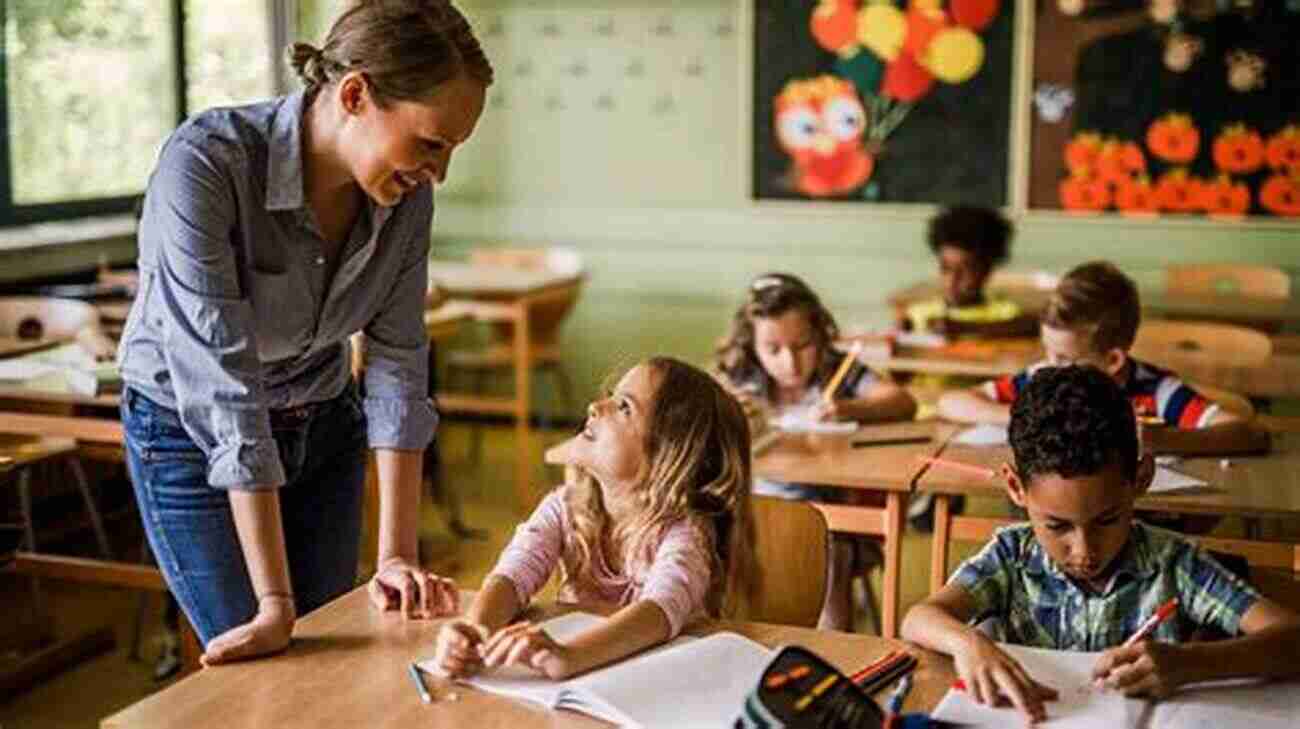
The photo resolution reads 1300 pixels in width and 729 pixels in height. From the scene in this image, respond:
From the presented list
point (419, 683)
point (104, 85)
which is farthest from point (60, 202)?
point (419, 683)

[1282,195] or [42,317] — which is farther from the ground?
[1282,195]

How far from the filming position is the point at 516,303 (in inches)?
205

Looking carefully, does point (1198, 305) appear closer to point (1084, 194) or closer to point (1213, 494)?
point (1084, 194)

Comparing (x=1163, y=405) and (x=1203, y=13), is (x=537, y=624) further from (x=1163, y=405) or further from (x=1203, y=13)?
(x=1203, y=13)

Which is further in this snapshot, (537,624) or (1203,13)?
(1203,13)

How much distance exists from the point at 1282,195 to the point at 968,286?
143 cm

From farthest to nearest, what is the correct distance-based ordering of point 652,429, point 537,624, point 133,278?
point 133,278 → point 652,429 → point 537,624

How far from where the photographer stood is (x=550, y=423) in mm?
6242

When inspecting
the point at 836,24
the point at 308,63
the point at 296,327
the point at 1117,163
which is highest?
the point at 836,24

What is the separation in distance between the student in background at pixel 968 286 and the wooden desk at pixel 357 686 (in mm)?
2679

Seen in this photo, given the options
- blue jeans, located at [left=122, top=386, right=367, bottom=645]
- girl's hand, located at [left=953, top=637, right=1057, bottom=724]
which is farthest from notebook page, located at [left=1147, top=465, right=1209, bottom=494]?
blue jeans, located at [left=122, top=386, right=367, bottom=645]

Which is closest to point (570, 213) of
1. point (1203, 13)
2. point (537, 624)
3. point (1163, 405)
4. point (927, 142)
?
point (927, 142)

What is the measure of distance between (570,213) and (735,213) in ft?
2.22

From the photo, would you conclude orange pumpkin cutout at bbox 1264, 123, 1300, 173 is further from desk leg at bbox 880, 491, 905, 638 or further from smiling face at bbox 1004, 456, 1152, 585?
smiling face at bbox 1004, 456, 1152, 585
